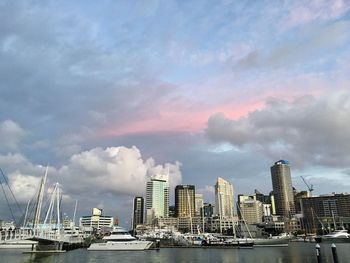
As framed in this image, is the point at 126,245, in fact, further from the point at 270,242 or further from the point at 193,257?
the point at 270,242

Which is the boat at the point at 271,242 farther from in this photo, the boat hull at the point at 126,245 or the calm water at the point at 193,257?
the boat hull at the point at 126,245

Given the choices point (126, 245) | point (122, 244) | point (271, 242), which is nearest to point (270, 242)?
point (271, 242)

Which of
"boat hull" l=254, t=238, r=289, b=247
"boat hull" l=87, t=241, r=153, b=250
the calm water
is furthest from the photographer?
"boat hull" l=254, t=238, r=289, b=247

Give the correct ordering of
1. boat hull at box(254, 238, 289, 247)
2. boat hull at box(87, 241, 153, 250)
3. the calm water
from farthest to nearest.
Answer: boat hull at box(254, 238, 289, 247) → boat hull at box(87, 241, 153, 250) → the calm water

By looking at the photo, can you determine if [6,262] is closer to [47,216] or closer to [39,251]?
[39,251]

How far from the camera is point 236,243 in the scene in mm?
145000

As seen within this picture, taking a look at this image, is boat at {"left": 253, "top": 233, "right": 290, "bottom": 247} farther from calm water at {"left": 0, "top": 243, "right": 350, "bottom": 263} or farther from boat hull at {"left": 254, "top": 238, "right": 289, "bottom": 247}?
calm water at {"left": 0, "top": 243, "right": 350, "bottom": 263}

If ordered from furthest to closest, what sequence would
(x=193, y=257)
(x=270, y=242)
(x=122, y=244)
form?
(x=270, y=242) → (x=122, y=244) → (x=193, y=257)

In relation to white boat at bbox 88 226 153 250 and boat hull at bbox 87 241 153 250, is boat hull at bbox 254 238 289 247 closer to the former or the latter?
white boat at bbox 88 226 153 250

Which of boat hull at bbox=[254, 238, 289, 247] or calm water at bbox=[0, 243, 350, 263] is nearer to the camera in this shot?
calm water at bbox=[0, 243, 350, 263]

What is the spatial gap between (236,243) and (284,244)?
3030 cm

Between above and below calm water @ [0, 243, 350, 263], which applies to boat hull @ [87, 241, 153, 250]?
above

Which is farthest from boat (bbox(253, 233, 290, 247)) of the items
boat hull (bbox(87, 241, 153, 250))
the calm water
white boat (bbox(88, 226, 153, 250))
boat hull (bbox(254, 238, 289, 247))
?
boat hull (bbox(87, 241, 153, 250))

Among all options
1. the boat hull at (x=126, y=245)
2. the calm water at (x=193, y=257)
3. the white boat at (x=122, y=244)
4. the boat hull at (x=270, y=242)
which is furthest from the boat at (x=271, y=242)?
the boat hull at (x=126, y=245)
